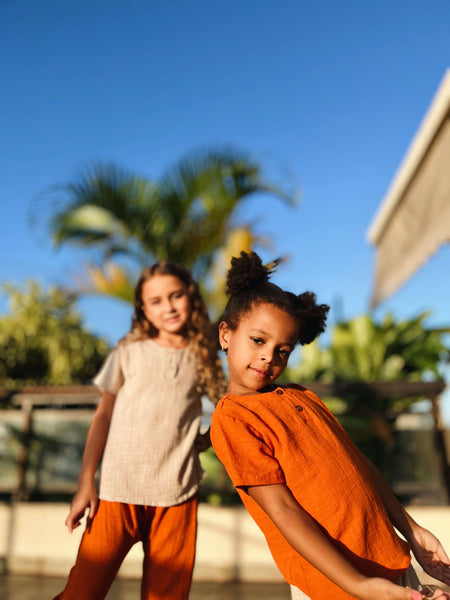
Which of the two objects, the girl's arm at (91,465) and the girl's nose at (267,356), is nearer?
the girl's nose at (267,356)

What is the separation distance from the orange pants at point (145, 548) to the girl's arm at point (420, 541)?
0.75 metres

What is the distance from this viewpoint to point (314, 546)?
963 mm

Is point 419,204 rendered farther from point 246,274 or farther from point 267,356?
point 267,356

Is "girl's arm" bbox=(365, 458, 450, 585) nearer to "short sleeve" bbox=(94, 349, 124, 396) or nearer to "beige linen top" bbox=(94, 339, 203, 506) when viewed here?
"beige linen top" bbox=(94, 339, 203, 506)

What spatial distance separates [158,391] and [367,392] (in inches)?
111

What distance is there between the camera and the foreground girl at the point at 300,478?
1001mm

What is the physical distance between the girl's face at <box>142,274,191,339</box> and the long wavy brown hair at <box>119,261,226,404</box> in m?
0.02

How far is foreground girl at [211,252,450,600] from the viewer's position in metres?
1.00

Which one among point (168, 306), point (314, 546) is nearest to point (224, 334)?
point (314, 546)

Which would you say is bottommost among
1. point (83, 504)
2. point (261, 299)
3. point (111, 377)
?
point (83, 504)

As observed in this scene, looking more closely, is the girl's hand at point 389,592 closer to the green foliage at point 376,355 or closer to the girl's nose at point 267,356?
the girl's nose at point 267,356

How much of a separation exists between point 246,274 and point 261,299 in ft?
0.29

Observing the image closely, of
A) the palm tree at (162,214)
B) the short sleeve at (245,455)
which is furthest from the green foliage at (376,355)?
the short sleeve at (245,455)

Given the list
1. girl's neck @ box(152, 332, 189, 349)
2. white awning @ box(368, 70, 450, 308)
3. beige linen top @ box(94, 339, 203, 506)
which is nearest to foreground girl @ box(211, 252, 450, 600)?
beige linen top @ box(94, 339, 203, 506)
